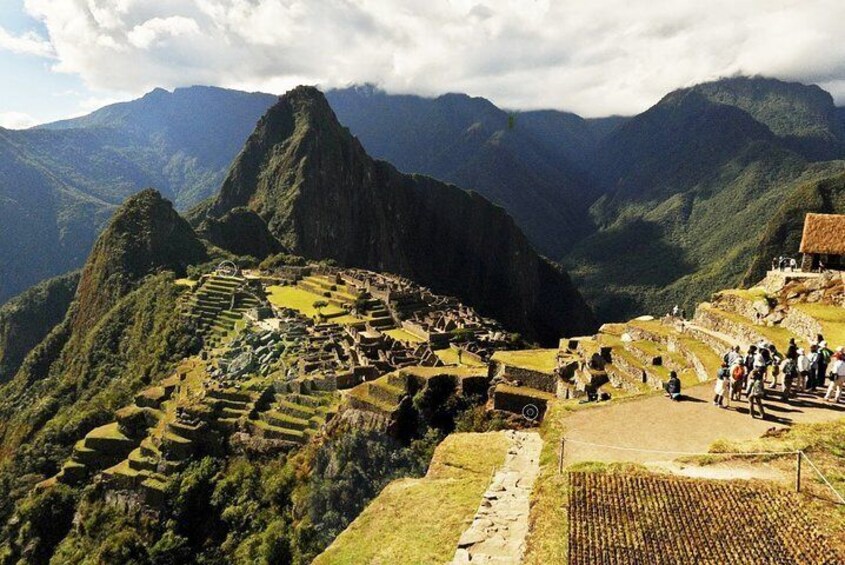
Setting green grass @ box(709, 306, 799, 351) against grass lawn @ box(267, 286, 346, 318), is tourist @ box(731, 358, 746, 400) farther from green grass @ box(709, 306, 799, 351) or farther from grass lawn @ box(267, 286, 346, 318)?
grass lawn @ box(267, 286, 346, 318)

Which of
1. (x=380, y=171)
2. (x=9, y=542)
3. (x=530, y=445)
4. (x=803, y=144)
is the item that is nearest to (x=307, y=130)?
(x=380, y=171)

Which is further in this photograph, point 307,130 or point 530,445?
point 307,130

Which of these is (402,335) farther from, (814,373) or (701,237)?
(701,237)

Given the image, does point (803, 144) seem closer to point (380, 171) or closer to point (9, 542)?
point (380, 171)

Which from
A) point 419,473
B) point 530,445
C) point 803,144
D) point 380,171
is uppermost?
point 803,144

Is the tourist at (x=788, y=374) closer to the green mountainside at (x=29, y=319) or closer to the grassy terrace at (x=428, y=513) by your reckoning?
the grassy terrace at (x=428, y=513)

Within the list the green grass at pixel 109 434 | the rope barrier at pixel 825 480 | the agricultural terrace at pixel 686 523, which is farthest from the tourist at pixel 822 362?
the green grass at pixel 109 434

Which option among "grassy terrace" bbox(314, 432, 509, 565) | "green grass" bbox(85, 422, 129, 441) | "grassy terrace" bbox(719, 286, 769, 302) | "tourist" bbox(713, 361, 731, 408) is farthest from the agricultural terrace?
"green grass" bbox(85, 422, 129, 441)
